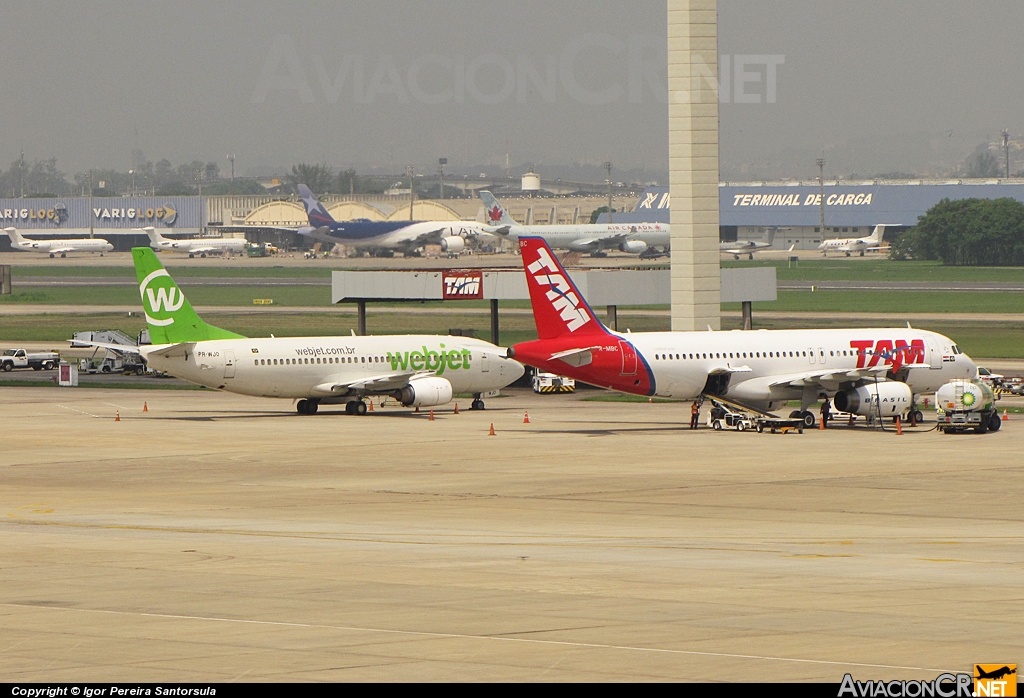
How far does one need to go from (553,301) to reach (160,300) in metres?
→ 17.6

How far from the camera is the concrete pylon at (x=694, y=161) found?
3167 inches

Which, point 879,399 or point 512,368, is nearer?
point 879,399

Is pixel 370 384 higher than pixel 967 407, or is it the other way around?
pixel 370 384

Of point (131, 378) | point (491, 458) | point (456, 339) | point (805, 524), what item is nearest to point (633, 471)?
point (491, 458)

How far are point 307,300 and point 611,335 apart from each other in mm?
99685

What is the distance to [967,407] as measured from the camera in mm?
56062

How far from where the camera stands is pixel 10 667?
18859 millimetres

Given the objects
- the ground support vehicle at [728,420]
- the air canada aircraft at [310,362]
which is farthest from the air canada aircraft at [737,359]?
the air canada aircraft at [310,362]

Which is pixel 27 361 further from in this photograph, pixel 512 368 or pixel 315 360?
pixel 512 368

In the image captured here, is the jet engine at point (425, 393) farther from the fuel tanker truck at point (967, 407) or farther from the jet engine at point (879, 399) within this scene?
the fuel tanker truck at point (967, 407)

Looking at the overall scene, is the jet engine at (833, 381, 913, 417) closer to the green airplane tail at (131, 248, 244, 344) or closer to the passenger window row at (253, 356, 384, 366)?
the passenger window row at (253, 356, 384, 366)

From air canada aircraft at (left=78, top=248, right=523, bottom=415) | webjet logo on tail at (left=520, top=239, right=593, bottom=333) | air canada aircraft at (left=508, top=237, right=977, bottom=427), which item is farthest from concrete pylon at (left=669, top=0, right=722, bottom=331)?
webjet logo on tail at (left=520, top=239, right=593, bottom=333)

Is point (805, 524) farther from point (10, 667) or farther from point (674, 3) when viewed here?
point (674, 3)

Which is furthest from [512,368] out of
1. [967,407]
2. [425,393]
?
[967,407]
